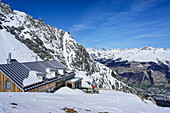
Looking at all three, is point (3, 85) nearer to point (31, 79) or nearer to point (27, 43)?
point (31, 79)

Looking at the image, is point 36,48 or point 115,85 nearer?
point 36,48

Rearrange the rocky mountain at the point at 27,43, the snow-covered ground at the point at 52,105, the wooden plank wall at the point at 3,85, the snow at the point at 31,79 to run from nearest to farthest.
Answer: the snow-covered ground at the point at 52,105
the wooden plank wall at the point at 3,85
the snow at the point at 31,79
the rocky mountain at the point at 27,43

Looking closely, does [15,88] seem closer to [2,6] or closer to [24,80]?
[24,80]

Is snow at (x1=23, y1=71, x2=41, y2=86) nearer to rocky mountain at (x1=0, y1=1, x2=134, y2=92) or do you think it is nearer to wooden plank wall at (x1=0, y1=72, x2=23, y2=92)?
wooden plank wall at (x1=0, y1=72, x2=23, y2=92)

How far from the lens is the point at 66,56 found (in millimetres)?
86875

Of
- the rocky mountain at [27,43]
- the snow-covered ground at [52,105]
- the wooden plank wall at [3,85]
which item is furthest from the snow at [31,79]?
the rocky mountain at [27,43]

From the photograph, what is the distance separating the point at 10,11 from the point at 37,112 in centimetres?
8675

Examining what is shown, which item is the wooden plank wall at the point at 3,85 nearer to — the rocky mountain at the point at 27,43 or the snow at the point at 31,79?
the snow at the point at 31,79

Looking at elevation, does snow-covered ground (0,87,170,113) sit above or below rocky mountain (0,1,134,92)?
below

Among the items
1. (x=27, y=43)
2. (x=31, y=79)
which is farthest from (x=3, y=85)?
(x=27, y=43)

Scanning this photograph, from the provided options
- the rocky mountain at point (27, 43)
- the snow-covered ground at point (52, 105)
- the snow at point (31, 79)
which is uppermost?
the rocky mountain at point (27, 43)

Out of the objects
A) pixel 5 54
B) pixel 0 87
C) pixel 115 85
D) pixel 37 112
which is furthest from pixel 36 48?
pixel 115 85

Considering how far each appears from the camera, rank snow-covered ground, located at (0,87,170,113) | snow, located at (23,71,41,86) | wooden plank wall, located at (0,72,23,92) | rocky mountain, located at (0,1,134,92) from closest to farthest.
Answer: snow-covered ground, located at (0,87,170,113) < wooden plank wall, located at (0,72,23,92) < snow, located at (23,71,41,86) < rocky mountain, located at (0,1,134,92)

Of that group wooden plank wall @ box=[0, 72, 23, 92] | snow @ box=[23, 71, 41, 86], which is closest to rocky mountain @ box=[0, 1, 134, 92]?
snow @ box=[23, 71, 41, 86]
